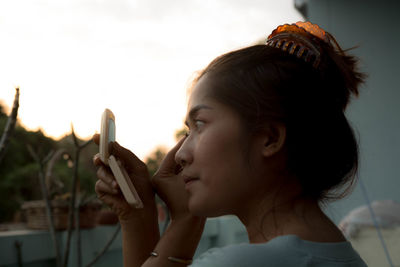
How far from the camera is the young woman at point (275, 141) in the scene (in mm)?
780

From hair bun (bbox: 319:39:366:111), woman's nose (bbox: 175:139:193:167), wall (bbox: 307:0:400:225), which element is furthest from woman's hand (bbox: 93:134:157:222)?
wall (bbox: 307:0:400:225)

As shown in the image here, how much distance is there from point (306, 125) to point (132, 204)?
1.26 feet

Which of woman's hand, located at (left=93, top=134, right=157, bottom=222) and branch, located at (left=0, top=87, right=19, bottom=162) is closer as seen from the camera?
woman's hand, located at (left=93, top=134, right=157, bottom=222)

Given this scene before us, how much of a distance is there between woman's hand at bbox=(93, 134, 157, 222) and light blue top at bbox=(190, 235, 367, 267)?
0.31m

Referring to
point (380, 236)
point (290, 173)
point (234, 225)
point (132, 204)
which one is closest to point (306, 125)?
point (290, 173)

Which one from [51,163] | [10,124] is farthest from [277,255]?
[51,163]

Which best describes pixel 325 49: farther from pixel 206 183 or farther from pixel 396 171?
pixel 396 171

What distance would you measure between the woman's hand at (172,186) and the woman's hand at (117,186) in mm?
26

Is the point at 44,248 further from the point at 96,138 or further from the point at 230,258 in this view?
the point at 230,258

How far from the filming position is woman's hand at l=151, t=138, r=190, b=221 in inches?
38.8

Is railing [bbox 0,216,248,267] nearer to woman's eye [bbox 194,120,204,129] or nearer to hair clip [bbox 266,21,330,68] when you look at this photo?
woman's eye [bbox 194,120,204,129]

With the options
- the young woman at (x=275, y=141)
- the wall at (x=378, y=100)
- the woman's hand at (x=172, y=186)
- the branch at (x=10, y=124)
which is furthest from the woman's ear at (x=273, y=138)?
the wall at (x=378, y=100)

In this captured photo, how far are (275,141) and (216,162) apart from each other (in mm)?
116

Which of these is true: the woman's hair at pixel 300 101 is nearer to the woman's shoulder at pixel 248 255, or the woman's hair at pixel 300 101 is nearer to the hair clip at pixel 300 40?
the hair clip at pixel 300 40
